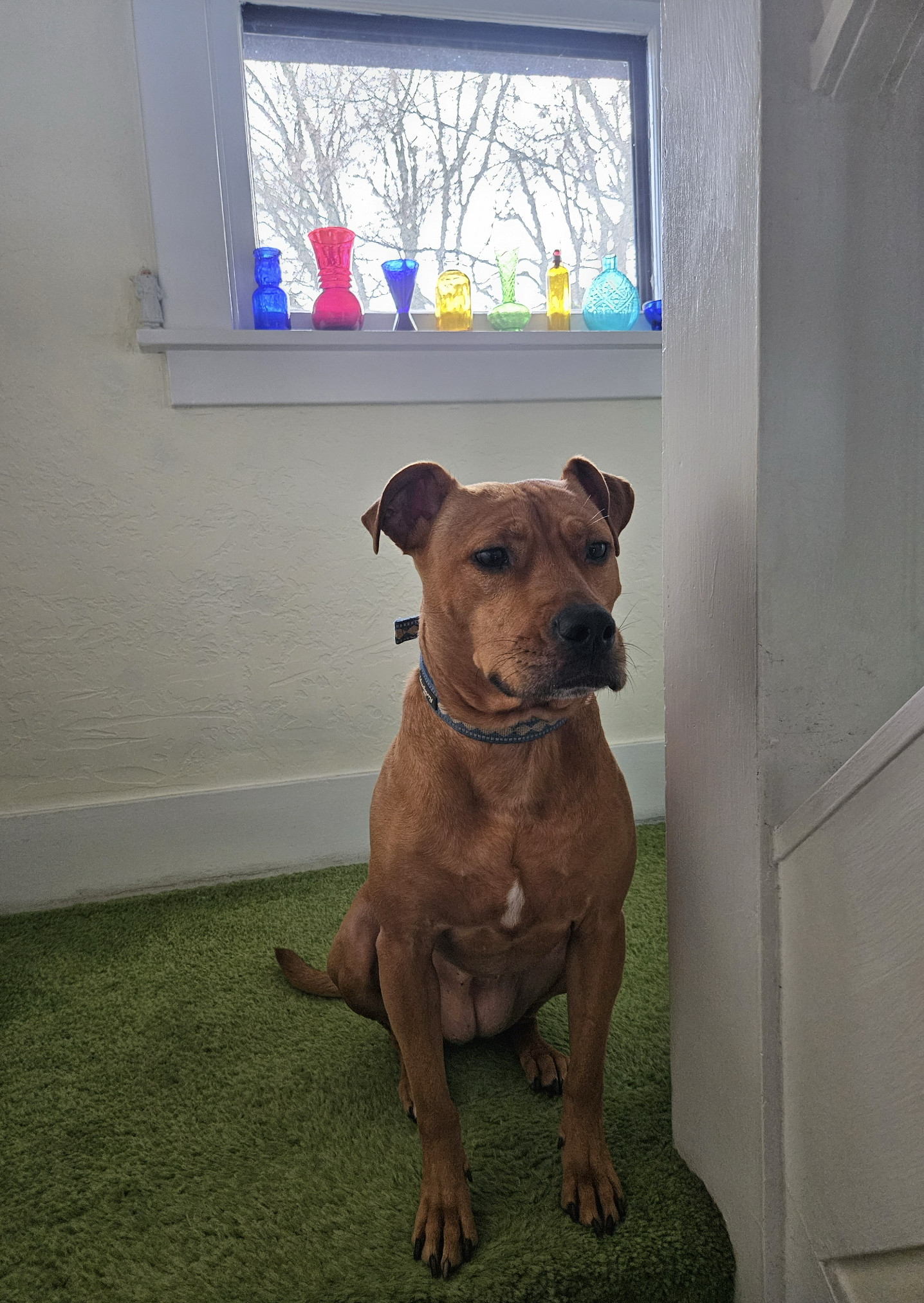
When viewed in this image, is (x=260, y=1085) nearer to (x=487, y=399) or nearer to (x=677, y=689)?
(x=677, y=689)

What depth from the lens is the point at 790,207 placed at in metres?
0.80

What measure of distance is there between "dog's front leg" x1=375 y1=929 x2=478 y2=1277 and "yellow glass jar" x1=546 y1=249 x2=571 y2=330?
1.82 metres

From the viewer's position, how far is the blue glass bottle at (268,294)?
2086 mm

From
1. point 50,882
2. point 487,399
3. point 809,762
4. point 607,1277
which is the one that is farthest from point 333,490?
point 607,1277

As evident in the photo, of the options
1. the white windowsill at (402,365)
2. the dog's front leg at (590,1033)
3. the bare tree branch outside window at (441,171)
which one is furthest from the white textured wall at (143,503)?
the dog's front leg at (590,1033)

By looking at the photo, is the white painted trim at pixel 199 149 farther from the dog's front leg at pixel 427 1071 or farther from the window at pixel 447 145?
the dog's front leg at pixel 427 1071

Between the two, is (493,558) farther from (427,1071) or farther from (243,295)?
(243,295)

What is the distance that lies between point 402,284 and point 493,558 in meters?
1.40

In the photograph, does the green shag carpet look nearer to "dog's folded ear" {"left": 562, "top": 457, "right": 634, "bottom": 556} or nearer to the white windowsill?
"dog's folded ear" {"left": 562, "top": 457, "right": 634, "bottom": 556}

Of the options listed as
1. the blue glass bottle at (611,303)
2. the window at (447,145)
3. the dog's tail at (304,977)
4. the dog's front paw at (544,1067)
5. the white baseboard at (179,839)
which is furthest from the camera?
the blue glass bottle at (611,303)

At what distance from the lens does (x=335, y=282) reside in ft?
Answer: 6.97

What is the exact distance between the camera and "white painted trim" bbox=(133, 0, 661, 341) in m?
1.89

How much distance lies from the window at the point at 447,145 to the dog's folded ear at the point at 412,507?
1.32m

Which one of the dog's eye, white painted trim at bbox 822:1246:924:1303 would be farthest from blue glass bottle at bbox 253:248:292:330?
white painted trim at bbox 822:1246:924:1303
